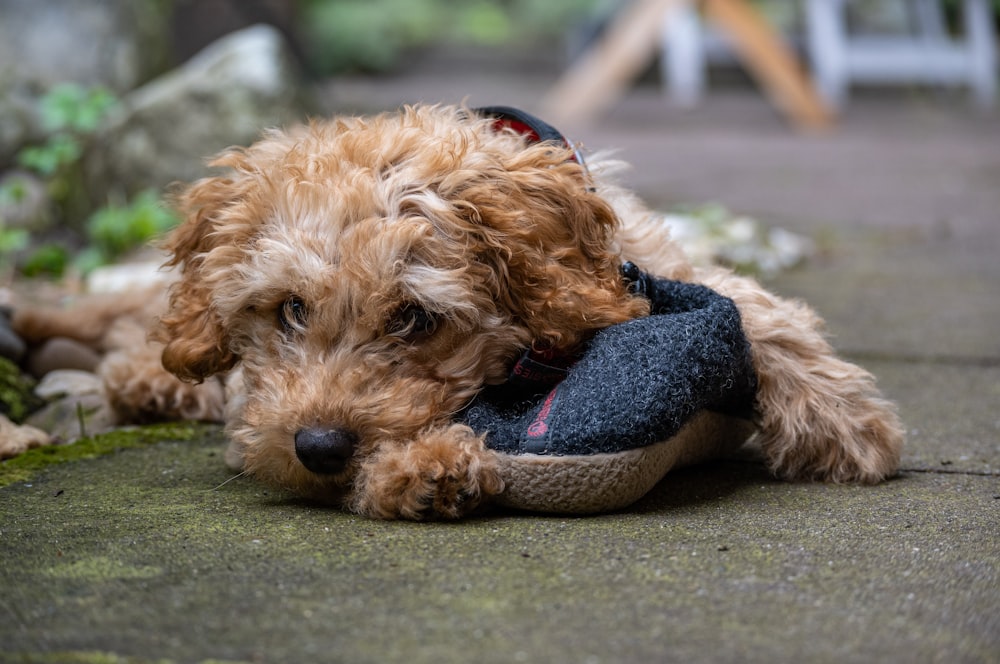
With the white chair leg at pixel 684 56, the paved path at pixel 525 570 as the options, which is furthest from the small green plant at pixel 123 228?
the white chair leg at pixel 684 56

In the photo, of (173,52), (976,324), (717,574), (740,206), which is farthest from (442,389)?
(173,52)

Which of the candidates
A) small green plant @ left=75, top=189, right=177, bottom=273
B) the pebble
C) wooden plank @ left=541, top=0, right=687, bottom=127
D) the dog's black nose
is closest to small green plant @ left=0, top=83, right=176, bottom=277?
small green plant @ left=75, top=189, right=177, bottom=273

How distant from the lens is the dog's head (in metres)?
3.00

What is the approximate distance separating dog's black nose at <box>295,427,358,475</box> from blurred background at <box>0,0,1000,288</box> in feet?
4.65

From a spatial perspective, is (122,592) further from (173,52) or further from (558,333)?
(173,52)

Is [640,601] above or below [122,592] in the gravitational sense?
below

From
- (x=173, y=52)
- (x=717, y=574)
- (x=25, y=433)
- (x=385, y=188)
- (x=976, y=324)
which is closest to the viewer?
(x=717, y=574)

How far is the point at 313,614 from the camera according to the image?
2.30 m

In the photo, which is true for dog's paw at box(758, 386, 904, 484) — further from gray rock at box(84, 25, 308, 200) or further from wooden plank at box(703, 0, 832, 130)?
wooden plank at box(703, 0, 832, 130)

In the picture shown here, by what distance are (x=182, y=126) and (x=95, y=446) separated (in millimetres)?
4649

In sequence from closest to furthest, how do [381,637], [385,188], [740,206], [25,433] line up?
1. [381,637]
2. [385,188]
3. [25,433]
4. [740,206]

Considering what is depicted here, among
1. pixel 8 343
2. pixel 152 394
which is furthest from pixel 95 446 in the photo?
pixel 8 343

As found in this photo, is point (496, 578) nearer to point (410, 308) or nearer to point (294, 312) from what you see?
point (410, 308)

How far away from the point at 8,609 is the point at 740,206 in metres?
8.06
